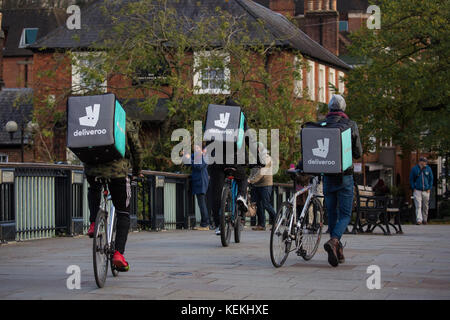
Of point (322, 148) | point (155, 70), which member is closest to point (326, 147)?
point (322, 148)

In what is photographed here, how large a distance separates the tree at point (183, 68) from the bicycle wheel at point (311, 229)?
54.4 feet

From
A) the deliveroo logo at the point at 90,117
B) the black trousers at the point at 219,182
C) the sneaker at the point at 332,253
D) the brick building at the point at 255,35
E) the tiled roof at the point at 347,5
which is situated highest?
the tiled roof at the point at 347,5

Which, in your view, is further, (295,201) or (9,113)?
(9,113)

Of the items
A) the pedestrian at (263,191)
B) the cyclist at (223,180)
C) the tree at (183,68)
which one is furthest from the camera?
the tree at (183,68)

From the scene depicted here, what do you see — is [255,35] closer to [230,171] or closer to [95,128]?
[230,171]

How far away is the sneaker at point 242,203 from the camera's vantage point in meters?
12.6

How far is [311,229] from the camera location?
34.3ft

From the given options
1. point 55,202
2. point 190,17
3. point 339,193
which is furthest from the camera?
point 190,17

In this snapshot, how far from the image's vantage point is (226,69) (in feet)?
92.6

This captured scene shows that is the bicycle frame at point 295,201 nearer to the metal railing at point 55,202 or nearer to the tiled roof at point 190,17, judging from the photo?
the metal railing at point 55,202

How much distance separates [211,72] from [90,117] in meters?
20.3

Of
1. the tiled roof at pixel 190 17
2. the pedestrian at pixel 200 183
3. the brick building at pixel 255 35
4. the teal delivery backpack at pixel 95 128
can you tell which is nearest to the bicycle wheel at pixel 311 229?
the teal delivery backpack at pixel 95 128

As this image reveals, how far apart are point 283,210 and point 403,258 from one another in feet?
7.94
